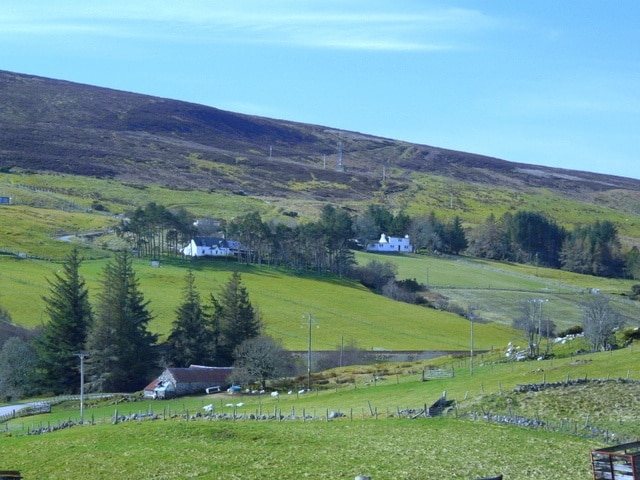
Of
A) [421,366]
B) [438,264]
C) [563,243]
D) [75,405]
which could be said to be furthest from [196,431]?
[563,243]

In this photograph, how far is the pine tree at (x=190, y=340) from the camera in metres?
82.2

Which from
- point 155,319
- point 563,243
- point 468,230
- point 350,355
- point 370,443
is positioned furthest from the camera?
point 468,230

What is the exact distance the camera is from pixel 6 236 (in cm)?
12412

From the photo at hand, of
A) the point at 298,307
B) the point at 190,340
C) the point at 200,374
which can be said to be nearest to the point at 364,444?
the point at 200,374

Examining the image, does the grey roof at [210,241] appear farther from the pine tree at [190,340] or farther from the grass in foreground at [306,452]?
the grass in foreground at [306,452]

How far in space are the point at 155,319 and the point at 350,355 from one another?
19925mm

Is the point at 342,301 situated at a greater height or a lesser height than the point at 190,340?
greater

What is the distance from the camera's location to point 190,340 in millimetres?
82938

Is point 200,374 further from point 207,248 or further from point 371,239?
point 371,239

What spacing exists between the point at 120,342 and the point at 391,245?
88546 millimetres

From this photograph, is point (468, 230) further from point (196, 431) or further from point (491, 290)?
point (196, 431)

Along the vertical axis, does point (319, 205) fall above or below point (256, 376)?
above

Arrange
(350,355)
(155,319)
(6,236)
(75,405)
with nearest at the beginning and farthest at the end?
1. (75,405)
2. (350,355)
3. (155,319)
4. (6,236)

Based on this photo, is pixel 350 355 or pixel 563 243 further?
pixel 563 243
